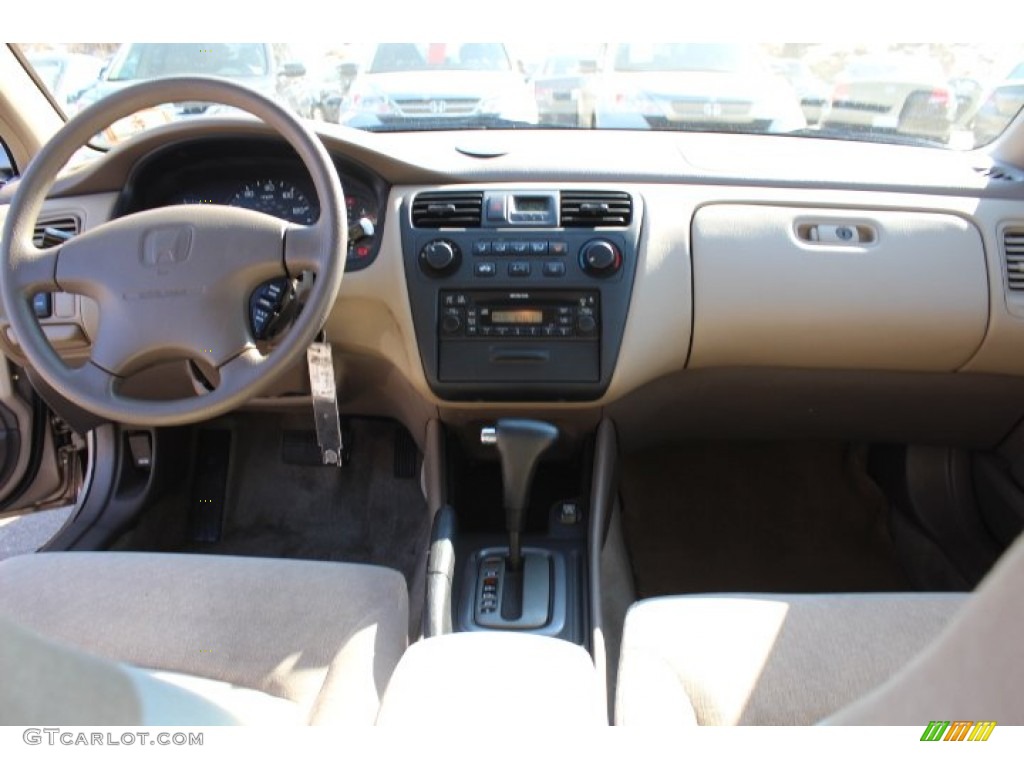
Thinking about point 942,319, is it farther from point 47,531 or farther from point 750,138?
point 47,531

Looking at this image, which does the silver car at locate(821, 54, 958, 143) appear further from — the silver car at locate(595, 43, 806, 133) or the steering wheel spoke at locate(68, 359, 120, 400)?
the steering wheel spoke at locate(68, 359, 120, 400)

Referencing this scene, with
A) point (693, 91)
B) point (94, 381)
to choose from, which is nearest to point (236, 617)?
point (94, 381)

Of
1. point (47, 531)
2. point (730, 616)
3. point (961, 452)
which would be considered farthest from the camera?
point (47, 531)

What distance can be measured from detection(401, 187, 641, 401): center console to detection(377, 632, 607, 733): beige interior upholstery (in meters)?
0.65

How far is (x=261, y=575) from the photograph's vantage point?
144 centimetres

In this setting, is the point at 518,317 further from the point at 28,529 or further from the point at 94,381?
the point at 28,529

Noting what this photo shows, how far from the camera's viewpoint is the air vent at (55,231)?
1.61m

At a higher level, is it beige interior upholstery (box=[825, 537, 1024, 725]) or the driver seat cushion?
beige interior upholstery (box=[825, 537, 1024, 725])

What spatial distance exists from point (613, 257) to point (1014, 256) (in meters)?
0.79

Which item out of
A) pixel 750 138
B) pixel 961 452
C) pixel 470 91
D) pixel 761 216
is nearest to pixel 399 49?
pixel 470 91

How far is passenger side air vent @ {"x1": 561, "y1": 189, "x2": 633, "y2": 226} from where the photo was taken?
5.27 ft

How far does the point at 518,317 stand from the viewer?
162 centimetres

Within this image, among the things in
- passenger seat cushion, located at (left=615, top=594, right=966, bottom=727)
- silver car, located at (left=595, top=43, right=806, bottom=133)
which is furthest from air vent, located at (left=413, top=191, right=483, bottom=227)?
passenger seat cushion, located at (left=615, top=594, right=966, bottom=727)

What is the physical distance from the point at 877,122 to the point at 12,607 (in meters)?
2.04
